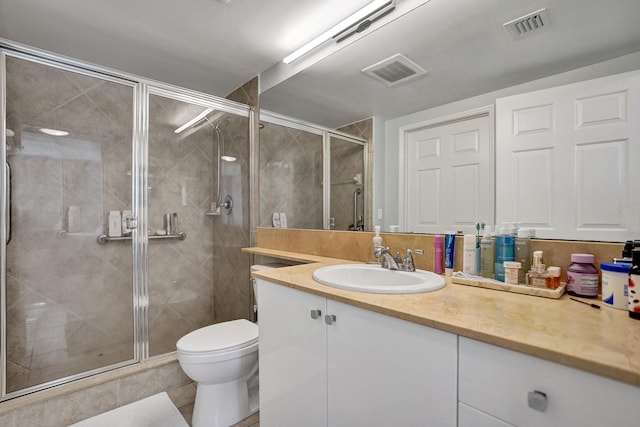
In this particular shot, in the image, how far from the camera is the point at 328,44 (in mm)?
1822

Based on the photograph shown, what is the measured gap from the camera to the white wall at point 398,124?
966 millimetres

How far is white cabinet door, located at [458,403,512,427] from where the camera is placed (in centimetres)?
62

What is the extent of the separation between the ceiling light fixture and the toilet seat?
1713 millimetres

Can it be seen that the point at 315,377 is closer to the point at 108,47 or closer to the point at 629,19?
the point at 629,19

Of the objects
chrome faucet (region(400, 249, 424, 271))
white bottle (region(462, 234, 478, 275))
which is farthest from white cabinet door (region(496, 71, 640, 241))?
chrome faucet (region(400, 249, 424, 271))

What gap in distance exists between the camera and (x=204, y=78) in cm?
242

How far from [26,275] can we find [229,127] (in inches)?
64.8

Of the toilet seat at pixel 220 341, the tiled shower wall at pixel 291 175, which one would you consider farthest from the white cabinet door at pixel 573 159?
the toilet seat at pixel 220 341

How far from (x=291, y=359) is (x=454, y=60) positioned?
1.41m

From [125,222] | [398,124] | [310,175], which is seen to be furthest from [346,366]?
[125,222]

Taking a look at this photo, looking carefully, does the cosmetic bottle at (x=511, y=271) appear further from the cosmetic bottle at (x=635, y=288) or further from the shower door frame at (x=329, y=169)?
the shower door frame at (x=329, y=169)

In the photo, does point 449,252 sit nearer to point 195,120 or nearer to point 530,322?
point 530,322

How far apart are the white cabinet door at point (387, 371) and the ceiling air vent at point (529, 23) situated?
1.13 metres

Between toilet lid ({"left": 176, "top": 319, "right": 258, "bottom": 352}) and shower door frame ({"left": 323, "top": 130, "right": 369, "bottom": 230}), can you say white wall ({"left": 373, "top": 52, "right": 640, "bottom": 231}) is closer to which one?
shower door frame ({"left": 323, "top": 130, "right": 369, "bottom": 230})
